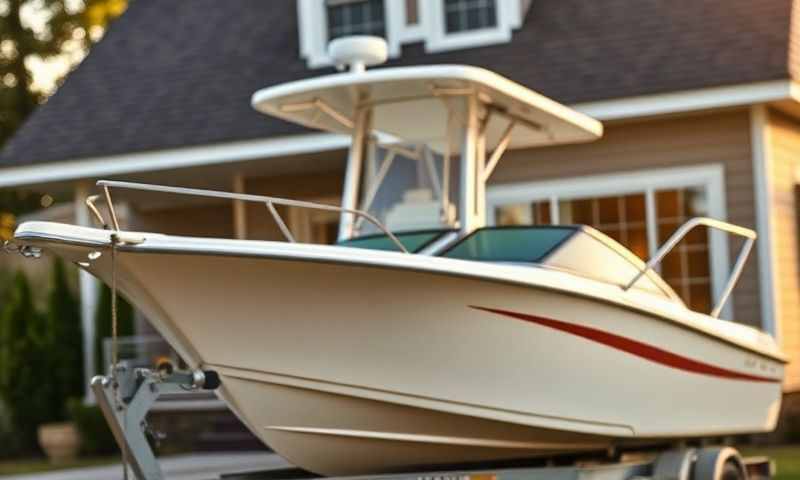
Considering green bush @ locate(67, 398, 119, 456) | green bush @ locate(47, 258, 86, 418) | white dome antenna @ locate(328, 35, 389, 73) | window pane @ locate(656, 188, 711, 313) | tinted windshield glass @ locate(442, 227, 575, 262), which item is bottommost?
green bush @ locate(67, 398, 119, 456)

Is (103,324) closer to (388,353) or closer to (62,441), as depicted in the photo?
(62,441)

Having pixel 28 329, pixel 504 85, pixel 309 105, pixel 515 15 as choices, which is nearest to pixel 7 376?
pixel 28 329

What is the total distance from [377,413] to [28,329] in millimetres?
9659

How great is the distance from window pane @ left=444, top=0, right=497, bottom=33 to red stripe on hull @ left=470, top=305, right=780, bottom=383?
20.9 ft

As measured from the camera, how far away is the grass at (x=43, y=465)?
1358 cm

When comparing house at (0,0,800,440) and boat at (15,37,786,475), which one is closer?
boat at (15,37,786,475)

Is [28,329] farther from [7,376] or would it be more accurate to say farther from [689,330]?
[689,330]

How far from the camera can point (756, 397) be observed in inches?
327

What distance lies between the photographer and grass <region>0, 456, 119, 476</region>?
1358cm

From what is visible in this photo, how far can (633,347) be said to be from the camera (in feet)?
23.2

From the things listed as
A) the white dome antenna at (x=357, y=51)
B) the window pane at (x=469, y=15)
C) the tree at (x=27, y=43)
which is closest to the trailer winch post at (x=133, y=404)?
the white dome antenna at (x=357, y=51)

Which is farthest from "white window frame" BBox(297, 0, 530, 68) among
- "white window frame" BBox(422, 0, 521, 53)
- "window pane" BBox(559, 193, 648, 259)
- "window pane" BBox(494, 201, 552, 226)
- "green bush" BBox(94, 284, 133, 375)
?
"green bush" BBox(94, 284, 133, 375)

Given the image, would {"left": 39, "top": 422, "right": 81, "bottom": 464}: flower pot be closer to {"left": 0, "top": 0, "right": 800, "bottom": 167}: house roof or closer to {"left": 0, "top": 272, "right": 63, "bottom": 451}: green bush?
{"left": 0, "top": 272, "right": 63, "bottom": 451}: green bush

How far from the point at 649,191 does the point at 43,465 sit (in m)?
6.68
